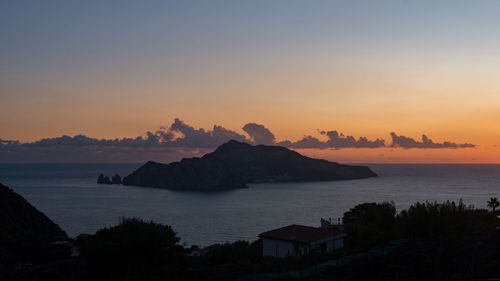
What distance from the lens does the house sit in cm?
2869

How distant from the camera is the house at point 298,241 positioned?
94.1 ft

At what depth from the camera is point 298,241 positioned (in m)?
28.7

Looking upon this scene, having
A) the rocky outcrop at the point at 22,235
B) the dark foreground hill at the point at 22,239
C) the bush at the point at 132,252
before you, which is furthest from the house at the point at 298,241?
the rocky outcrop at the point at 22,235

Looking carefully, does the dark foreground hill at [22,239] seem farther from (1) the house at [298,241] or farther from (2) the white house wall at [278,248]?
(1) the house at [298,241]

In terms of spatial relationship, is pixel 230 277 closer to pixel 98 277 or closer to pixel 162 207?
pixel 98 277

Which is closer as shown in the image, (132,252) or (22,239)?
(132,252)

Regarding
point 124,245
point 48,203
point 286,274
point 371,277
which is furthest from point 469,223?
point 48,203

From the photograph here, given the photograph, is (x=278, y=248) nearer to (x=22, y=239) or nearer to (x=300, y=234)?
(x=300, y=234)

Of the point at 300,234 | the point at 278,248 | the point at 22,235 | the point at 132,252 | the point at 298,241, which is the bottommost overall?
the point at 22,235

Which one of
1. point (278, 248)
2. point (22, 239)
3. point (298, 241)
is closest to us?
point (298, 241)

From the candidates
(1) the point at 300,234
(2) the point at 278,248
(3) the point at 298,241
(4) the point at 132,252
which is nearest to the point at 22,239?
(4) the point at 132,252

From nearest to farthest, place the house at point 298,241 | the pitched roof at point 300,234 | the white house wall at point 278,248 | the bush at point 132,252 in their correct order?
1. the bush at point 132,252
2. the house at point 298,241
3. the pitched roof at point 300,234
4. the white house wall at point 278,248

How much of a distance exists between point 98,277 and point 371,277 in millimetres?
18958

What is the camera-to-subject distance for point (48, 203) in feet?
437
